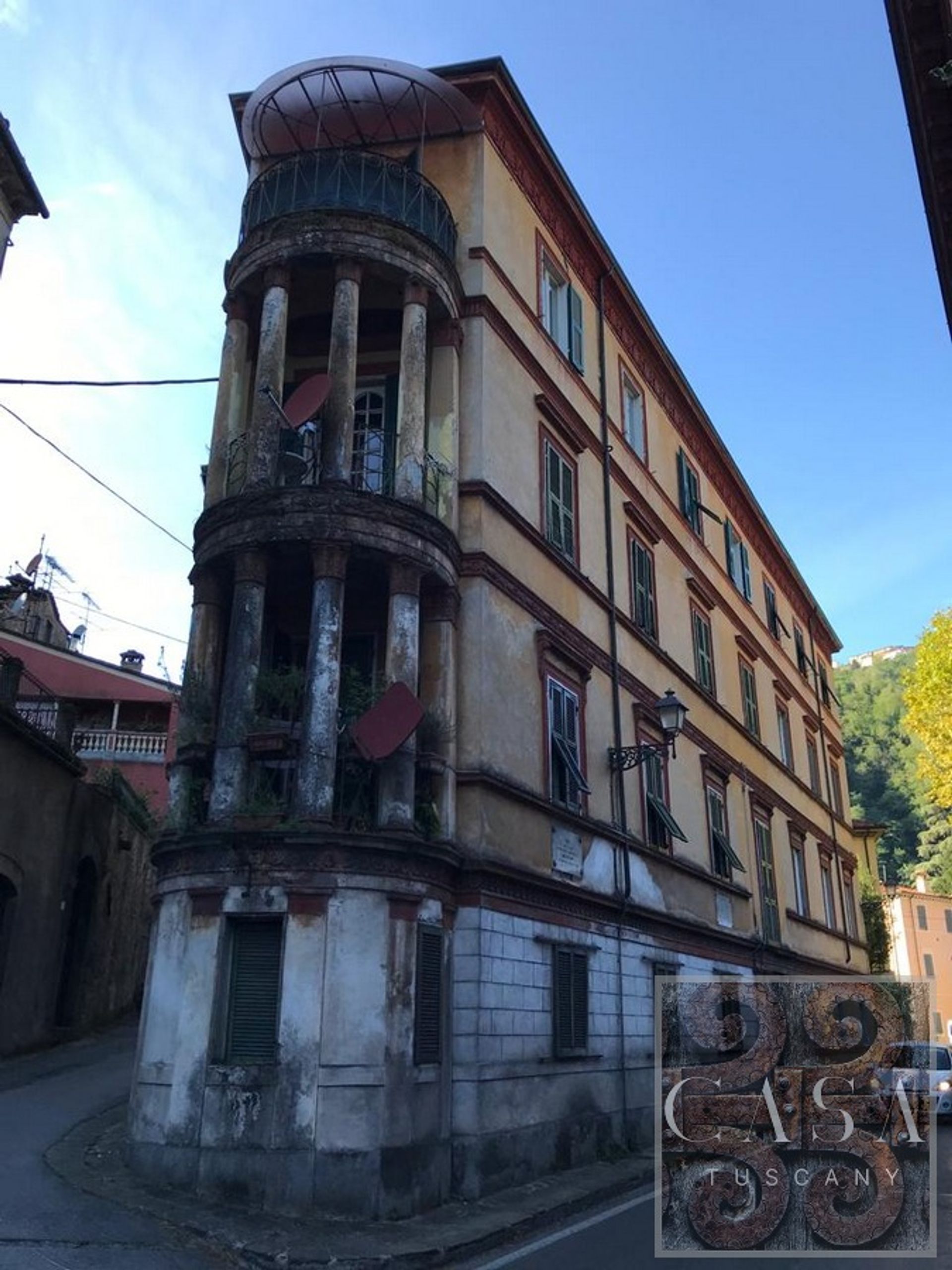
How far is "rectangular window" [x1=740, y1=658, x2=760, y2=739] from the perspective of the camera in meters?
25.8

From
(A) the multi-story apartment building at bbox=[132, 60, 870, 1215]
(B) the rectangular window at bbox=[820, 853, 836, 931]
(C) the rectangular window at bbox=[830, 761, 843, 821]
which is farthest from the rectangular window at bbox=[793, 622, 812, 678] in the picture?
(A) the multi-story apartment building at bbox=[132, 60, 870, 1215]

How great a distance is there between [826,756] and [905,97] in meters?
25.6

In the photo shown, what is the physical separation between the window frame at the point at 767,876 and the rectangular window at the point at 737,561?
18.5ft

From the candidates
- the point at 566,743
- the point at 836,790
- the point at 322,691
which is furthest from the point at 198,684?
the point at 836,790

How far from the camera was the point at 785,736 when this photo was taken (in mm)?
29547

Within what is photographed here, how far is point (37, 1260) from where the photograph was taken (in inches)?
300

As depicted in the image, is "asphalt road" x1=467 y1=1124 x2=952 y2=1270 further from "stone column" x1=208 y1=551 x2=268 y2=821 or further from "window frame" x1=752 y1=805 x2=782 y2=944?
"window frame" x1=752 y1=805 x2=782 y2=944

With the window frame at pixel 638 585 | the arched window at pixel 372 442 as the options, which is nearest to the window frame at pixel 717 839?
the window frame at pixel 638 585

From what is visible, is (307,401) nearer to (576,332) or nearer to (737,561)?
(576,332)

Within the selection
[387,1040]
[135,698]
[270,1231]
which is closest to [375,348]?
[387,1040]

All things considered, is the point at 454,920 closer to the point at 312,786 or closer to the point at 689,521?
the point at 312,786

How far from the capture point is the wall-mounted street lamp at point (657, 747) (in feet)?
52.9

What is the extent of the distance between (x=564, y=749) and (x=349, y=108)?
9.99 metres

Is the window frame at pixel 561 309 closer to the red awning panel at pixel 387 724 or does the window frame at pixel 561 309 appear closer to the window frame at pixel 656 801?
the window frame at pixel 656 801
